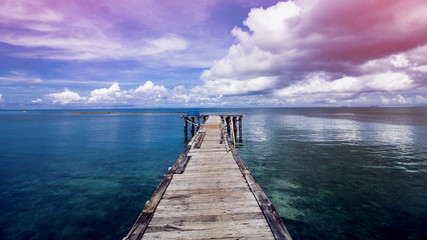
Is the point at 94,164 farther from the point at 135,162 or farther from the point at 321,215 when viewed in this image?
the point at 321,215

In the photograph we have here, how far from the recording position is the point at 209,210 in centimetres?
438

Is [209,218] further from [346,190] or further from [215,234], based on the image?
[346,190]

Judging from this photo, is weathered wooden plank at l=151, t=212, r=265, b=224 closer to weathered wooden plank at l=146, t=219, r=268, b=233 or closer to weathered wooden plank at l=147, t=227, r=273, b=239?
weathered wooden plank at l=146, t=219, r=268, b=233

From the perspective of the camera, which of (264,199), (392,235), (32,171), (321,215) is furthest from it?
(32,171)

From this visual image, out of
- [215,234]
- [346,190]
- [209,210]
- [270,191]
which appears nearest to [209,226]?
[215,234]

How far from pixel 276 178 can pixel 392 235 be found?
529 cm

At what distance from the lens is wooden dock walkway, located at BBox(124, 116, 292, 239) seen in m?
3.57

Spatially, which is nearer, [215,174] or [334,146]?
[215,174]

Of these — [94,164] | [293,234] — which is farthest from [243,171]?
[94,164]

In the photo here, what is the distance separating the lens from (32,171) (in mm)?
12648

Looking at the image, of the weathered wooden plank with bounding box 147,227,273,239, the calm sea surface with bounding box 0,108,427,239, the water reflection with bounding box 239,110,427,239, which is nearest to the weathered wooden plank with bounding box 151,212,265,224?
the weathered wooden plank with bounding box 147,227,273,239

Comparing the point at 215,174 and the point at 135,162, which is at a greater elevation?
the point at 215,174

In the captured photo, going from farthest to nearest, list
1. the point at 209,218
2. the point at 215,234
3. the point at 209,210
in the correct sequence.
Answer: the point at 209,210
the point at 209,218
the point at 215,234

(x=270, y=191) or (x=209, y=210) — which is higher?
(x=209, y=210)
